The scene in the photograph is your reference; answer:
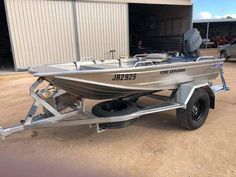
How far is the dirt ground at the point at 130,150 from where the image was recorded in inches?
114

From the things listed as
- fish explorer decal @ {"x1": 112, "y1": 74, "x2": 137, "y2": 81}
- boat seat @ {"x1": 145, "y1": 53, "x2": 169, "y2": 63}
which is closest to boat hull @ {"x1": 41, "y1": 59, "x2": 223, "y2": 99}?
fish explorer decal @ {"x1": 112, "y1": 74, "x2": 137, "y2": 81}

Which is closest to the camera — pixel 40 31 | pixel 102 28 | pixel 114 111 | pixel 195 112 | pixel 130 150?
pixel 130 150

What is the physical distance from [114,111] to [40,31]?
8.18 meters

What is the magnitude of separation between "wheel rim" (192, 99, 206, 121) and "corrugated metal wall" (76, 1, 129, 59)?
8.32 metres

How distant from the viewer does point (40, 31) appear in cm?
1049

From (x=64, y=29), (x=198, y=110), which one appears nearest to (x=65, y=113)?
(x=198, y=110)

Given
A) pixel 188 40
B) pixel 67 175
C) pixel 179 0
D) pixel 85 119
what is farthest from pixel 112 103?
pixel 179 0

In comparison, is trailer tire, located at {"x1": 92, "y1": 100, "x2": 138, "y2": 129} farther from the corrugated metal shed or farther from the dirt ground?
the corrugated metal shed

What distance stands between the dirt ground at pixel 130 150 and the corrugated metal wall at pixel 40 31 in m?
6.23

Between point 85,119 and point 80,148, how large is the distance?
A: 1.66 ft

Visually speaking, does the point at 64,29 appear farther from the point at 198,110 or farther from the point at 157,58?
the point at 198,110

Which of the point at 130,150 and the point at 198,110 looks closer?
the point at 130,150

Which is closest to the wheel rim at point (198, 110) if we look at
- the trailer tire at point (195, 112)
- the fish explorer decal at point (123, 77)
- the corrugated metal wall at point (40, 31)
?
the trailer tire at point (195, 112)

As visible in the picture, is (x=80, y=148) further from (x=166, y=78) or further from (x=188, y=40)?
(x=188, y=40)
